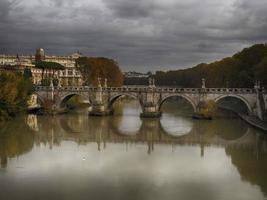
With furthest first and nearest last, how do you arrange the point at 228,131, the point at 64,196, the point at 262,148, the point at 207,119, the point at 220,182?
the point at 207,119 → the point at 228,131 → the point at 262,148 → the point at 220,182 → the point at 64,196

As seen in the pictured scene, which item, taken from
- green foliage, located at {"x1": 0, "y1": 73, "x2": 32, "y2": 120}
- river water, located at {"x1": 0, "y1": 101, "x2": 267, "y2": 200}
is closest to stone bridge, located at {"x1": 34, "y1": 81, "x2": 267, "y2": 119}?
river water, located at {"x1": 0, "y1": 101, "x2": 267, "y2": 200}

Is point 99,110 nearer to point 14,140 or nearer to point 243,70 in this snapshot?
point 243,70

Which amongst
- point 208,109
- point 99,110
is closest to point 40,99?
point 99,110

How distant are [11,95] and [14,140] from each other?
7.77m

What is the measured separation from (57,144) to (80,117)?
12844 mm

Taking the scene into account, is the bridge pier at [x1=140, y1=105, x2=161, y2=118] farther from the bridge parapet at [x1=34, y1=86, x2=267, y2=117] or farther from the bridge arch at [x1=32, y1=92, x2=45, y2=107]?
the bridge arch at [x1=32, y1=92, x2=45, y2=107]

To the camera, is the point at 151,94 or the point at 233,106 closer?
the point at 151,94

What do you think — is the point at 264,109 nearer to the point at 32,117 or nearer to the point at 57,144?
the point at 57,144

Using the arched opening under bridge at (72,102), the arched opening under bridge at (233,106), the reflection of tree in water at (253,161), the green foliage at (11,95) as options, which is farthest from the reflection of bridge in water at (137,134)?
the arched opening under bridge at (72,102)

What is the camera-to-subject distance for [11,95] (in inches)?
1225

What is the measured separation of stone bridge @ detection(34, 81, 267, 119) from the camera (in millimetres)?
34406

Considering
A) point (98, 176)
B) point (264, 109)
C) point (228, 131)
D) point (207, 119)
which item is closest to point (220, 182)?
point (98, 176)

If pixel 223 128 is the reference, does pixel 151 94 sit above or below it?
above

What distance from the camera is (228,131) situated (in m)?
28.7
